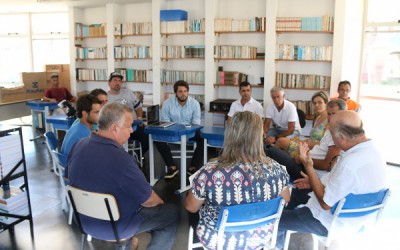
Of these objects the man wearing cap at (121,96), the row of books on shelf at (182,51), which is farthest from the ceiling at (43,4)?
the man wearing cap at (121,96)

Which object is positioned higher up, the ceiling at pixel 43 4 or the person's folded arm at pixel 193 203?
the ceiling at pixel 43 4

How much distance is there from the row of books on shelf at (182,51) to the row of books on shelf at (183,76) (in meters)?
0.34

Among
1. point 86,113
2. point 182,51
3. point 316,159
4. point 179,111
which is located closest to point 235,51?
point 182,51

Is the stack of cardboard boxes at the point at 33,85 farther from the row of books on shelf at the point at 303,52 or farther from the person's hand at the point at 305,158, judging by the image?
the person's hand at the point at 305,158

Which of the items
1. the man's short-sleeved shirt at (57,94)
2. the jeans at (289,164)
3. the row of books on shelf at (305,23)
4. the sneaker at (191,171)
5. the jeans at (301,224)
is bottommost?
the sneaker at (191,171)

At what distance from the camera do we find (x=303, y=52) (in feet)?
21.9

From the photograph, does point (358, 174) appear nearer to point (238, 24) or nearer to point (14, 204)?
point (14, 204)

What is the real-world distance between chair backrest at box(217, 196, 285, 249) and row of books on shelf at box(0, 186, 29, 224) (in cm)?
226

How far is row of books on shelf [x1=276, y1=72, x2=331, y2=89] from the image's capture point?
667 centimetres

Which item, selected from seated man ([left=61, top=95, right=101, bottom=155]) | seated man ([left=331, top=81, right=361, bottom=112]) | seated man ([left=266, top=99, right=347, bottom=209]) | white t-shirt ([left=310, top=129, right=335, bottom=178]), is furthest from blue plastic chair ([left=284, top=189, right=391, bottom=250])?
seated man ([left=331, top=81, right=361, bottom=112])

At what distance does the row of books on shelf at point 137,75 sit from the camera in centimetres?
821

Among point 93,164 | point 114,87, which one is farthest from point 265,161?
point 114,87

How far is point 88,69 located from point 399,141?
7031 mm

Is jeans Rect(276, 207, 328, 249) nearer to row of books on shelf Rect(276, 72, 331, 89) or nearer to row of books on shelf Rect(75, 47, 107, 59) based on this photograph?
row of books on shelf Rect(276, 72, 331, 89)
